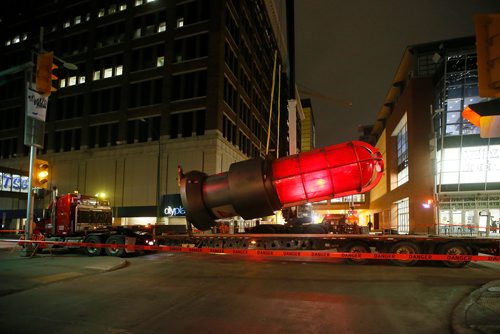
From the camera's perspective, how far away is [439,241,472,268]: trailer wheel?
13.6m

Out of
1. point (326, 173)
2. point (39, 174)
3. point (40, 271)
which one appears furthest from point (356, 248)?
point (39, 174)

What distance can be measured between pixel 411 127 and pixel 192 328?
34714 millimetres

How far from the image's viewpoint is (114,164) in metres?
43.2

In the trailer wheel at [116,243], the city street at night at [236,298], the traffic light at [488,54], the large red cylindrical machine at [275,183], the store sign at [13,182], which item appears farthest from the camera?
the store sign at [13,182]

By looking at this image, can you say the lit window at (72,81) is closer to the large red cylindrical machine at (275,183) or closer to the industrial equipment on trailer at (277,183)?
the industrial equipment on trailer at (277,183)

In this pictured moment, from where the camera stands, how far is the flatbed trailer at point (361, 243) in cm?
1369

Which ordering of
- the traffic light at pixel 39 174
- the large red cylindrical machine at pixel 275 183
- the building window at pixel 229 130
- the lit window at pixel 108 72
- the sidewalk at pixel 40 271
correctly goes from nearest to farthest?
the large red cylindrical machine at pixel 275 183
the sidewalk at pixel 40 271
the traffic light at pixel 39 174
the building window at pixel 229 130
the lit window at pixel 108 72

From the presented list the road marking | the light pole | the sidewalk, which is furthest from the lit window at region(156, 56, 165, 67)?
the road marking

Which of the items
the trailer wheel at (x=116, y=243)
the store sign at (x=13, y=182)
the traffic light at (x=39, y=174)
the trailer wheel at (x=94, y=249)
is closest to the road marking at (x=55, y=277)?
the traffic light at (x=39, y=174)

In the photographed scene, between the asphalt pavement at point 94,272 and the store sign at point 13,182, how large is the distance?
34164 millimetres

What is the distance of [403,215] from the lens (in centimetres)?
4097

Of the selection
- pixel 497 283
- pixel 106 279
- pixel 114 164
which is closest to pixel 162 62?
pixel 114 164

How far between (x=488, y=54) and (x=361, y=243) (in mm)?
11266

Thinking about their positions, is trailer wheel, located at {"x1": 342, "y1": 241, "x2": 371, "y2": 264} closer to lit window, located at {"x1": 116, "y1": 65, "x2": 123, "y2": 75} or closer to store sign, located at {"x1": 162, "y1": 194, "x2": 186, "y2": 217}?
store sign, located at {"x1": 162, "y1": 194, "x2": 186, "y2": 217}
